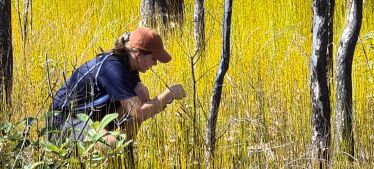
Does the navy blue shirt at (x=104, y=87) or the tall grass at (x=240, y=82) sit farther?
the navy blue shirt at (x=104, y=87)

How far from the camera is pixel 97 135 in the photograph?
2.62 metres

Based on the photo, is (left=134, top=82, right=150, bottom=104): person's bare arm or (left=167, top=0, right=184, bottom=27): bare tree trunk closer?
(left=134, top=82, right=150, bottom=104): person's bare arm

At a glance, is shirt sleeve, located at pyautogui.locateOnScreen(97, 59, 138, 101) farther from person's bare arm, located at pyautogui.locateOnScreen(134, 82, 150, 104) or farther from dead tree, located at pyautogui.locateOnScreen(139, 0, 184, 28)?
dead tree, located at pyautogui.locateOnScreen(139, 0, 184, 28)

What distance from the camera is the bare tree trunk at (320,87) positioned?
131 inches

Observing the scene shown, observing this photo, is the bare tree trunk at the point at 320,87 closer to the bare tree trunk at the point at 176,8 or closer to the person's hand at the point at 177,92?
the person's hand at the point at 177,92

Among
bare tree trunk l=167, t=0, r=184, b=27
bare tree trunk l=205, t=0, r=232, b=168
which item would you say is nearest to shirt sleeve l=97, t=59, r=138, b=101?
bare tree trunk l=205, t=0, r=232, b=168

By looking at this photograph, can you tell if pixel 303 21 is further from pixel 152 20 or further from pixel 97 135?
pixel 97 135

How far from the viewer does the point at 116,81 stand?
358 centimetres

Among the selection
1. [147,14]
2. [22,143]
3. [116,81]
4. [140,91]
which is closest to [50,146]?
[22,143]

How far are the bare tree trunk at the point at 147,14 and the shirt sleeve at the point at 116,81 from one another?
342 centimetres

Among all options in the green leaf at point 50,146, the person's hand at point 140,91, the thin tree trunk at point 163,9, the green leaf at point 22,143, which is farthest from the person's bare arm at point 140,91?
the thin tree trunk at point 163,9

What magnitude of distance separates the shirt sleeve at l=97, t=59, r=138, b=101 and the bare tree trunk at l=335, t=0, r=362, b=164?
86 centimetres

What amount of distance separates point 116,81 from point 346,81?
37.4 inches

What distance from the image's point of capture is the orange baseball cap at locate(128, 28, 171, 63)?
3.71 meters
